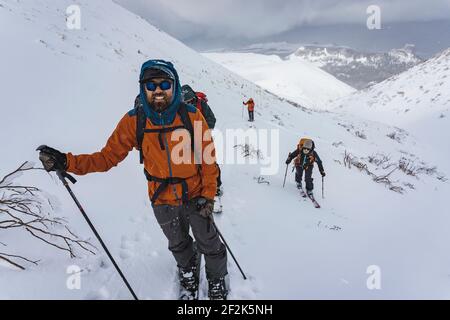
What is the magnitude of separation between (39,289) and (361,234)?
617 cm

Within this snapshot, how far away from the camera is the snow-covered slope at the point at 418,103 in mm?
28672

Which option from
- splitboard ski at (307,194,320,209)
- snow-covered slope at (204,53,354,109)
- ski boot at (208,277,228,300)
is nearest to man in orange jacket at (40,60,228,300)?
ski boot at (208,277,228,300)

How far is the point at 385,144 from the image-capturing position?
2109cm

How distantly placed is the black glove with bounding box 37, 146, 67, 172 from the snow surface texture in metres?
1.33

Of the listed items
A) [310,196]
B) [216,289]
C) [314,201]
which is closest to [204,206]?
[216,289]

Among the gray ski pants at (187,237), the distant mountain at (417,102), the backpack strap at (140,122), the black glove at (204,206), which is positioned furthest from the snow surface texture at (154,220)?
the distant mountain at (417,102)

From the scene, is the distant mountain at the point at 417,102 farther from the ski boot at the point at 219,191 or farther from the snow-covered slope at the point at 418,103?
the ski boot at the point at 219,191

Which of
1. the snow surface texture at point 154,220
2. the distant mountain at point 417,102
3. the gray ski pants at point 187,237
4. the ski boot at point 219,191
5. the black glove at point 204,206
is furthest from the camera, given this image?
the distant mountain at point 417,102

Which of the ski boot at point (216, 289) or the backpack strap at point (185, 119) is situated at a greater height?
the backpack strap at point (185, 119)

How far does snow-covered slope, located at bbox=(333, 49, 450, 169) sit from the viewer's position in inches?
1129

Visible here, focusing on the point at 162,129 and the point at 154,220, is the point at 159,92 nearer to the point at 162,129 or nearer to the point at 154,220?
the point at 162,129

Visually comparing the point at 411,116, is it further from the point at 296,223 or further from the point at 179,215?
the point at 179,215

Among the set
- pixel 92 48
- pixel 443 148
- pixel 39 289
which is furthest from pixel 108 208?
pixel 443 148

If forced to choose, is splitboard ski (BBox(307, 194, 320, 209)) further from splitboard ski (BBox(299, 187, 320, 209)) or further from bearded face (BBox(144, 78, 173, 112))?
bearded face (BBox(144, 78, 173, 112))
